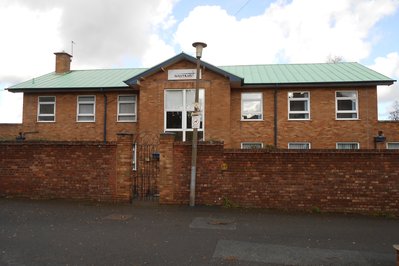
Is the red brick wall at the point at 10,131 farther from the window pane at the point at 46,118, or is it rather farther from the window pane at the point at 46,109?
the window pane at the point at 46,109

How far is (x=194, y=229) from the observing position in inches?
324

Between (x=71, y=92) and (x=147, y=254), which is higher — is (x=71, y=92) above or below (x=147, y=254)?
above

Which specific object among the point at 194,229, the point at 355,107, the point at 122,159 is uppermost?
the point at 355,107

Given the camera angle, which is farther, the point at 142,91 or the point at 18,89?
the point at 18,89

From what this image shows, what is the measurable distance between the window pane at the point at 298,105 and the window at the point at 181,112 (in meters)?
5.07

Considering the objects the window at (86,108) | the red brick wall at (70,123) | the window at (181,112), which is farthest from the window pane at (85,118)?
the window at (181,112)

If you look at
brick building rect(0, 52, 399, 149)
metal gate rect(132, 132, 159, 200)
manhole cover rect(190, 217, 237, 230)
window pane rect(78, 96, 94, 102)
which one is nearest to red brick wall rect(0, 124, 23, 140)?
brick building rect(0, 52, 399, 149)

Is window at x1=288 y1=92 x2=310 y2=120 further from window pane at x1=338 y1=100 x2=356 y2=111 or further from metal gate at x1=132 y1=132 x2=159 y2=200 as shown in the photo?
metal gate at x1=132 y1=132 x2=159 y2=200

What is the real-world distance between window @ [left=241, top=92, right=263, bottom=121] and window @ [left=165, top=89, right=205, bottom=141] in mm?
2736

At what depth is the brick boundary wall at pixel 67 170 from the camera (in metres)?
11.6

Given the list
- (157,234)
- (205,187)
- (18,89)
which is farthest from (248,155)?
(18,89)

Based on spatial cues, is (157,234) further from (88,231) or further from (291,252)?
(291,252)

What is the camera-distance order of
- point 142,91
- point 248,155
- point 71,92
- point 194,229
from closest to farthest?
point 194,229
point 248,155
point 142,91
point 71,92

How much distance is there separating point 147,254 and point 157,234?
144 cm
